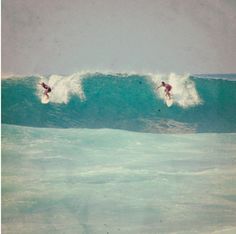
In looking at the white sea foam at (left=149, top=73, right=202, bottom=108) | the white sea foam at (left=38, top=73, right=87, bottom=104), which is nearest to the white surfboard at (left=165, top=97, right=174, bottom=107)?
the white sea foam at (left=149, top=73, right=202, bottom=108)

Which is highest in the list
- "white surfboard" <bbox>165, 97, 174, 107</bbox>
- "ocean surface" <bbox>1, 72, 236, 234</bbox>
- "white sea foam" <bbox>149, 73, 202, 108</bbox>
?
"white sea foam" <bbox>149, 73, 202, 108</bbox>

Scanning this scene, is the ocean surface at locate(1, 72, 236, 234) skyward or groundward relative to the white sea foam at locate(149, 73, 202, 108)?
groundward

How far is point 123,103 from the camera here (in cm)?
181

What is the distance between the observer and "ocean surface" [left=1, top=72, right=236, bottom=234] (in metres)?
1.77

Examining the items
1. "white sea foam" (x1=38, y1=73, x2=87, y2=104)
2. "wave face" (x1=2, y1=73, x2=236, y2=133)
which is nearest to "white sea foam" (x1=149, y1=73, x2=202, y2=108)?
"wave face" (x1=2, y1=73, x2=236, y2=133)

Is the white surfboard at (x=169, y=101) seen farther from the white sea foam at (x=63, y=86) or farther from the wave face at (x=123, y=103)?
the white sea foam at (x=63, y=86)

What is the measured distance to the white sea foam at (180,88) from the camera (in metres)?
1.81

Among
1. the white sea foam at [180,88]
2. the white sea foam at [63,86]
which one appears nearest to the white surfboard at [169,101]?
the white sea foam at [180,88]

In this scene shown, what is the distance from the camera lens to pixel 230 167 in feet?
5.97

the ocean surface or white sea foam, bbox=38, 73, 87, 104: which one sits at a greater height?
white sea foam, bbox=38, 73, 87, 104

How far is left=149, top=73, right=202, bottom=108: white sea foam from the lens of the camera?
5.92 ft

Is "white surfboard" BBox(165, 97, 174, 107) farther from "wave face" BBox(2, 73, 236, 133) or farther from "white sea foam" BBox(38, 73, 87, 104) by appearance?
"white sea foam" BBox(38, 73, 87, 104)

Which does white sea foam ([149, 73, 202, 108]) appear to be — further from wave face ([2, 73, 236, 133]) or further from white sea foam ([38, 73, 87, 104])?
white sea foam ([38, 73, 87, 104])

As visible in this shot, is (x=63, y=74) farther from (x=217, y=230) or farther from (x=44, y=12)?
(x=217, y=230)
